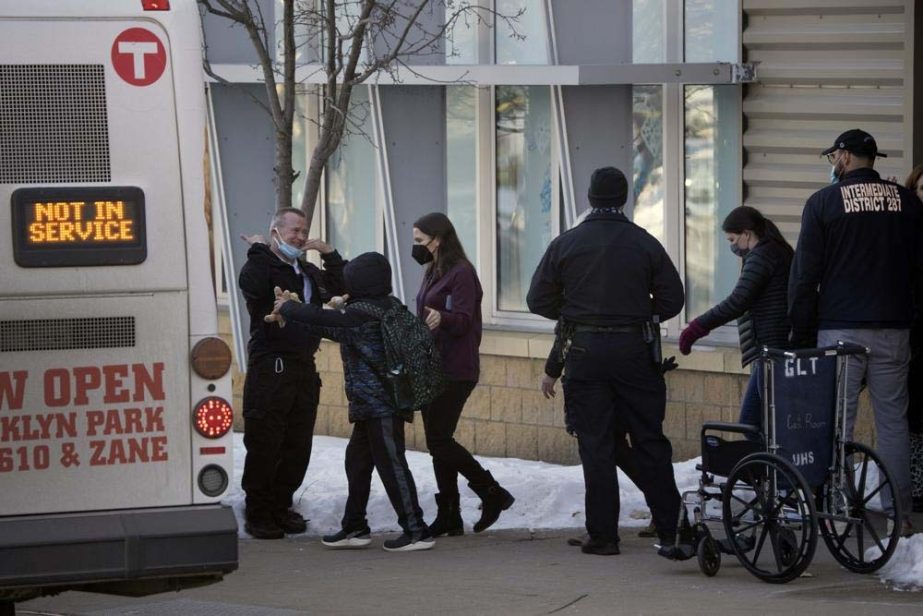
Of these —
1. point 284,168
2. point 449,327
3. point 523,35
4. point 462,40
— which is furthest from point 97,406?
point 462,40

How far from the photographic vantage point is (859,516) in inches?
349

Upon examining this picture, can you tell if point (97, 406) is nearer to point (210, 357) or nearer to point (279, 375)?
point (210, 357)

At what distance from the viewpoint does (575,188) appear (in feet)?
45.3

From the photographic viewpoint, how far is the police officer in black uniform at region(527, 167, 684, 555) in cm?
971

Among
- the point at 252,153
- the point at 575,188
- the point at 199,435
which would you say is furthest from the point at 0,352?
the point at 252,153

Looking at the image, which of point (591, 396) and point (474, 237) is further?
point (474, 237)

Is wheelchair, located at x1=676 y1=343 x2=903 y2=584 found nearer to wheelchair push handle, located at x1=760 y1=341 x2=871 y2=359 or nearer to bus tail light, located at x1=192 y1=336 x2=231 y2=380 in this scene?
wheelchair push handle, located at x1=760 y1=341 x2=871 y2=359

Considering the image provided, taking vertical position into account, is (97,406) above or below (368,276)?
below

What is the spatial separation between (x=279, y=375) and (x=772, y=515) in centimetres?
337

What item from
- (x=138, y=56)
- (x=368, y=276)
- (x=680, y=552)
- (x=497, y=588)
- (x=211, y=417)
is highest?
(x=138, y=56)

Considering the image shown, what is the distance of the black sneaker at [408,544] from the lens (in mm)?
10375

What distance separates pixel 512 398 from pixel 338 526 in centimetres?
328

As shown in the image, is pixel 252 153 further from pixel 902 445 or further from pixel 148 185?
pixel 148 185

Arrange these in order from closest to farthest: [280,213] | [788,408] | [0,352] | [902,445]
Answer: [0,352]
[788,408]
[902,445]
[280,213]
